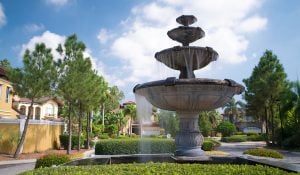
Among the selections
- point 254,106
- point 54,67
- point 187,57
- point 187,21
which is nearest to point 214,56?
point 187,57

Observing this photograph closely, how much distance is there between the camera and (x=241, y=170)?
6121mm

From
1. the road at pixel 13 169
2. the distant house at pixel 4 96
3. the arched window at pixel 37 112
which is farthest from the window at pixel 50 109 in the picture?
the road at pixel 13 169

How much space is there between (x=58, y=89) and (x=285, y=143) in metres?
23.4

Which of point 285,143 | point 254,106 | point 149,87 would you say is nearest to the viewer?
point 149,87

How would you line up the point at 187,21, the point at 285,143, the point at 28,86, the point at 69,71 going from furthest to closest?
the point at 285,143 → the point at 69,71 → the point at 28,86 → the point at 187,21

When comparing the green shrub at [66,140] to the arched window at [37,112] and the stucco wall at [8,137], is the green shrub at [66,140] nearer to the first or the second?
the stucco wall at [8,137]

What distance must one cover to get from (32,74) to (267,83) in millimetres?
26132

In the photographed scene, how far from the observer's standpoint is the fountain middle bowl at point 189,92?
349 inches

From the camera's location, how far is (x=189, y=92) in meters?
9.00

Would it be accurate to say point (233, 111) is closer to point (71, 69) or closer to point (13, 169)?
point (71, 69)

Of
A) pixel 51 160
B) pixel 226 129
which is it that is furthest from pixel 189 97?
pixel 226 129

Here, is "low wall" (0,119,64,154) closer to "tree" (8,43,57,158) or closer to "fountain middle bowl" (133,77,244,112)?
"tree" (8,43,57,158)

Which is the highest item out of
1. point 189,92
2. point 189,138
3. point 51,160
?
point 189,92

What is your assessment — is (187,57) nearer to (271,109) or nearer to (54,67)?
(54,67)
